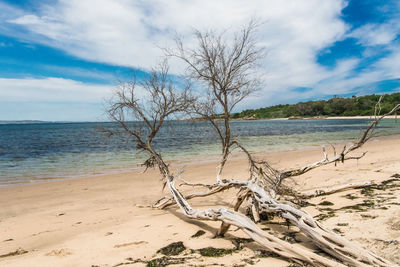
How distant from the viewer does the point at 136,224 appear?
219 inches

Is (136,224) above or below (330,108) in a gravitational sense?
below

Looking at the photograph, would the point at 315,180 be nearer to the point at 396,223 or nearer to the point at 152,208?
the point at 396,223

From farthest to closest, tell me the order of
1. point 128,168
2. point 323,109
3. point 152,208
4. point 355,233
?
point 323,109 → point 128,168 → point 152,208 → point 355,233

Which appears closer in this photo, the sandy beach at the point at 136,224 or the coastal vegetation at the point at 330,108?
the sandy beach at the point at 136,224

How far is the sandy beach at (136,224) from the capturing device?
3789 millimetres

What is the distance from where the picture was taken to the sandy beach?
3.79 meters

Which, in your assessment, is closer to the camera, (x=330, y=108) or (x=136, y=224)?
(x=136, y=224)

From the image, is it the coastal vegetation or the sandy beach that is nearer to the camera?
the sandy beach

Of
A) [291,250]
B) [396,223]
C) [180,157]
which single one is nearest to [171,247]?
[291,250]

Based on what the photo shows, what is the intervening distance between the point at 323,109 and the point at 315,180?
13311 cm

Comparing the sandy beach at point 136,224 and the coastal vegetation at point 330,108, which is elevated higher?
the coastal vegetation at point 330,108

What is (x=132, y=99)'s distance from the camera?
21.7ft

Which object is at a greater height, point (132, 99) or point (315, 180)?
point (132, 99)

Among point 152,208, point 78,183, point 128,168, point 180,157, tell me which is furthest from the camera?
point 180,157
